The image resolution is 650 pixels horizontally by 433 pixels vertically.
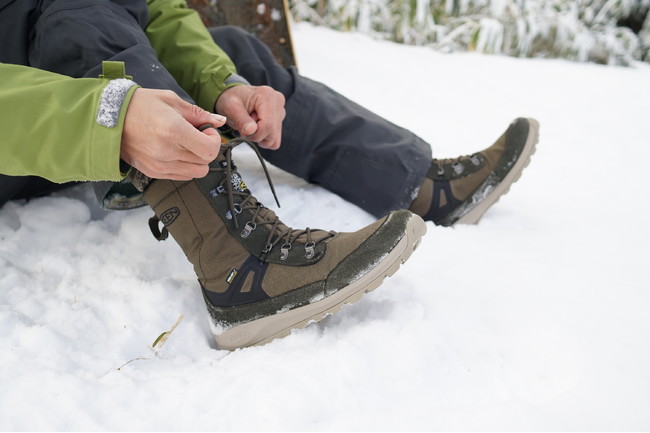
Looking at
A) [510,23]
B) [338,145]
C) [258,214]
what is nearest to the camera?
[258,214]

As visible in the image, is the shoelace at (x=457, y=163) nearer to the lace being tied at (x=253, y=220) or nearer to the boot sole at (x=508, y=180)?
the boot sole at (x=508, y=180)

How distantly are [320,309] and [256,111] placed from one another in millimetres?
417

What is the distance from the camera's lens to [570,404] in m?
0.64

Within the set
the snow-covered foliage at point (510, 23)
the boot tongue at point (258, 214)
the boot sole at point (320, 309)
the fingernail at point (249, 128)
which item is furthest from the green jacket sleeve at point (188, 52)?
the snow-covered foliage at point (510, 23)

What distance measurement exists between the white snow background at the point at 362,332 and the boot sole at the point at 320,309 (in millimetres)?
26

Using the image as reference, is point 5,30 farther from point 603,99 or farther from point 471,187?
point 603,99

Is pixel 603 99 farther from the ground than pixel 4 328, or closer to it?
closer to it

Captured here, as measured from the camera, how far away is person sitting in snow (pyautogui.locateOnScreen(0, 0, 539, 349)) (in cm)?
64

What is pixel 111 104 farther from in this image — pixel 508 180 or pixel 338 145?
pixel 508 180

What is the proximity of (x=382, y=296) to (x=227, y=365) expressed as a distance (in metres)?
Result: 0.29

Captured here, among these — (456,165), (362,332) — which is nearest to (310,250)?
(362,332)

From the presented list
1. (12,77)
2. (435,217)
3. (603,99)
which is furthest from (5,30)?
(603,99)

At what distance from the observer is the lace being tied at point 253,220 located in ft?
2.75

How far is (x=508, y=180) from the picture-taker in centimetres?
115
